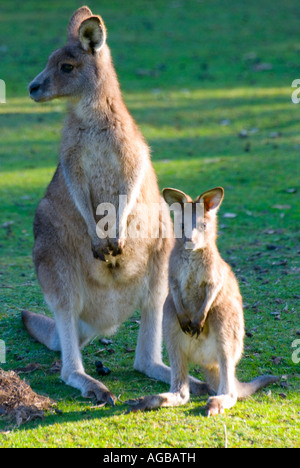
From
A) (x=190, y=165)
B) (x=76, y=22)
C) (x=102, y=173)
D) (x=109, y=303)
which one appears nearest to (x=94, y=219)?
(x=102, y=173)

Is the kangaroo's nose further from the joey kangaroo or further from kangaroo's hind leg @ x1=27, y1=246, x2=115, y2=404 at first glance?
the joey kangaroo

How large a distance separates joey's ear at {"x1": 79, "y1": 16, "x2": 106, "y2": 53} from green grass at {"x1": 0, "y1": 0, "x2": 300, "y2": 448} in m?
1.69

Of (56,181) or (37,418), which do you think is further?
(56,181)

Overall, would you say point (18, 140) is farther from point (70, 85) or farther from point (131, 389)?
point (131, 389)

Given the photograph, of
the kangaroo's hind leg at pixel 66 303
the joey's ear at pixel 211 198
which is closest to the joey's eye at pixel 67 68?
the kangaroo's hind leg at pixel 66 303

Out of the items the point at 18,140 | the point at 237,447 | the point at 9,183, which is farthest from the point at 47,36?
the point at 237,447

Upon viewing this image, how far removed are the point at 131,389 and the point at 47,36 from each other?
9.71 metres

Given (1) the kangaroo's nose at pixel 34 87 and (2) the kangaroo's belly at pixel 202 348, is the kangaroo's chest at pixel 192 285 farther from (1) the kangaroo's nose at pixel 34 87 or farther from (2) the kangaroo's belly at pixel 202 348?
(1) the kangaroo's nose at pixel 34 87

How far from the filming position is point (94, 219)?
397 centimetres

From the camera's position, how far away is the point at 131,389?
376 cm

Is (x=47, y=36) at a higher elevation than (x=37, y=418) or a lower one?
higher

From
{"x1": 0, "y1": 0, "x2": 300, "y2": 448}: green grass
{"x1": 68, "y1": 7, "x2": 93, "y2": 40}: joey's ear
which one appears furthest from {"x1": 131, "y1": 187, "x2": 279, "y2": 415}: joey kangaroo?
{"x1": 68, "y1": 7, "x2": 93, "y2": 40}: joey's ear

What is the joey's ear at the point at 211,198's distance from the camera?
346cm

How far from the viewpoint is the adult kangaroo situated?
390 cm
